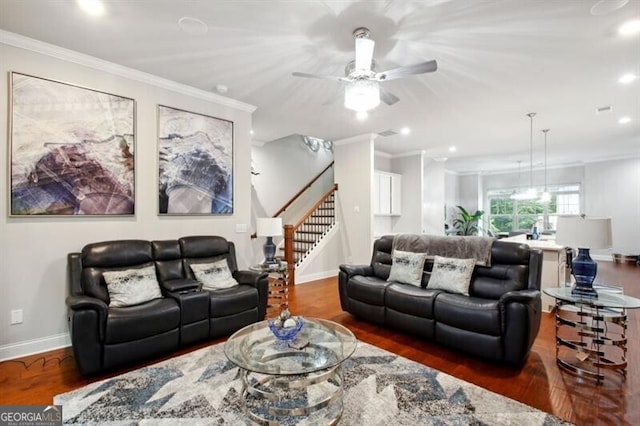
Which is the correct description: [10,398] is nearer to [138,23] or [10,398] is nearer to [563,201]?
[138,23]

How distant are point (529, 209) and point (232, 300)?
35.1 feet

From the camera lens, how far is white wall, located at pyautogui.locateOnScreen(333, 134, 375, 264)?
19.9 feet

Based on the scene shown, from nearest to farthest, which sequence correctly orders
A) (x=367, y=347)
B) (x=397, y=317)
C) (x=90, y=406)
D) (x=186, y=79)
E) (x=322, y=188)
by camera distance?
(x=90, y=406) < (x=367, y=347) < (x=397, y=317) < (x=186, y=79) < (x=322, y=188)

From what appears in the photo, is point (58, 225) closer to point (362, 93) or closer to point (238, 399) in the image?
point (238, 399)

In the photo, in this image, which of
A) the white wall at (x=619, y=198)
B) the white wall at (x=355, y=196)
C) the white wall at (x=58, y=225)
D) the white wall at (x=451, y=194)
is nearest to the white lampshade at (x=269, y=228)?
the white wall at (x=58, y=225)

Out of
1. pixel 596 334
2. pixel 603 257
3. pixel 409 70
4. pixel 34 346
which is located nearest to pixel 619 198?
pixel 603 257

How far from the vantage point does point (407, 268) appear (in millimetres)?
3607

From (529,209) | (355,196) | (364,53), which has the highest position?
(364,53)

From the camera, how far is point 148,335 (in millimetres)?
2621

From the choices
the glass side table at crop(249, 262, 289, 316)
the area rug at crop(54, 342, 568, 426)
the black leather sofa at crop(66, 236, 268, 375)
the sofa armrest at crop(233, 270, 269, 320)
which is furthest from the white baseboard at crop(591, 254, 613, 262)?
the black leather sofa at crop(66, 236, 268, 375)

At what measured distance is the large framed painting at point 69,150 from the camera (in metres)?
2.81

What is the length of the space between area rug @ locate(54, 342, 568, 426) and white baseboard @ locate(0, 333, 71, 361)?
1075 mm

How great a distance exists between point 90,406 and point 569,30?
4.71 metres

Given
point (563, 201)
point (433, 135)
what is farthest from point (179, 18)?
point (563, 201)
